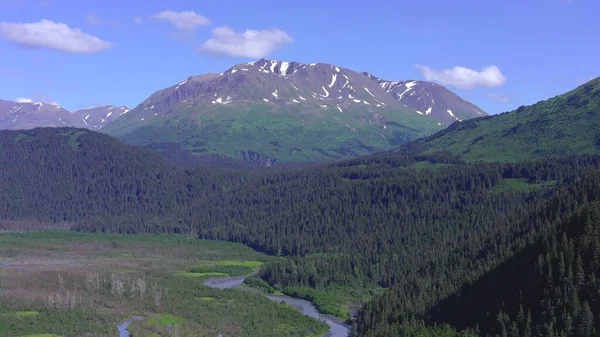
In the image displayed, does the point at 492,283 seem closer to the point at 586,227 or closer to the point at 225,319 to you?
the point at 586,227

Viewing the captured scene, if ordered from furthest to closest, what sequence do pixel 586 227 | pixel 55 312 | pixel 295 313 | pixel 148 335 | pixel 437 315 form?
pixel 295 313 → pixel 55 312 → pixel 148 335 → pixel 437 315 → pixel 586 227

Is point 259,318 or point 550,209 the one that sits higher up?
point 550,209

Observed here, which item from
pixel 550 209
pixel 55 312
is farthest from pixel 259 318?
pixel 550 209

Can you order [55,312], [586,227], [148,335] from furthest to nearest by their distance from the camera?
[55,312], [148,335], [586,227]

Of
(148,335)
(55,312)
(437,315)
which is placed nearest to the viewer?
(437,315)

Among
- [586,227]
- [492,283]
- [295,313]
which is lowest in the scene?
[295,313]

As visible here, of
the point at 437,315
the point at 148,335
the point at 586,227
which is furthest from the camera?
the point at 148,335

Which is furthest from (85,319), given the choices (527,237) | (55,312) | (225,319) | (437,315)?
(527,237)

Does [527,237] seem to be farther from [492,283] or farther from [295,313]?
[295,313]

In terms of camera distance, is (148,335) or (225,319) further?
(225,319)
